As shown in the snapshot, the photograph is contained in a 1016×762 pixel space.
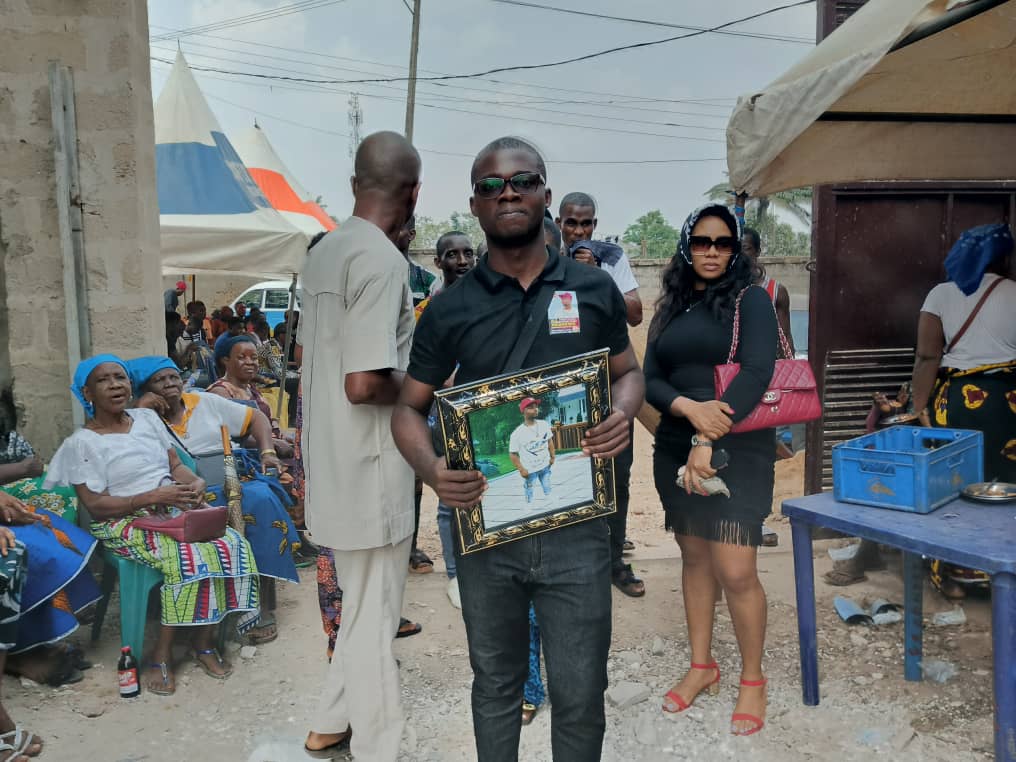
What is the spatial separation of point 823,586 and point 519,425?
319cm

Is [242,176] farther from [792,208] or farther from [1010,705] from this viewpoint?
[792,208]

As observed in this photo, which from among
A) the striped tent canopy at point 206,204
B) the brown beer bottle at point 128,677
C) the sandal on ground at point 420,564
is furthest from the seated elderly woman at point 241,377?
the striped tent canopy at point 206,204

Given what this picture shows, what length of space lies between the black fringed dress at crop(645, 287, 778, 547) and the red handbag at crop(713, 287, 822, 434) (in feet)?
0.09

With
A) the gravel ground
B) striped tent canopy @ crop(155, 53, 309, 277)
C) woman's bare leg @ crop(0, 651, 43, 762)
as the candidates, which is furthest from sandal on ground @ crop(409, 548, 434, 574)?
striped tent canopy @ crop(155, 53, 309, 277)

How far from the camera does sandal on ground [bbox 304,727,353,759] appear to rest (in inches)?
113

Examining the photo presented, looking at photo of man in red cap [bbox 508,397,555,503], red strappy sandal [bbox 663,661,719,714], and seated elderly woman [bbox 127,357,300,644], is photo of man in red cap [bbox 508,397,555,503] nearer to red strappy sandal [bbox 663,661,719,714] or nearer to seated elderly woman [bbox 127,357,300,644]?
red strappy sandal [bbox 663,661,719,714]

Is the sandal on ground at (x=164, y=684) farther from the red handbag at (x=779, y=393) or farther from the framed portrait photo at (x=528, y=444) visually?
the red handbag at (x=779, y=393)

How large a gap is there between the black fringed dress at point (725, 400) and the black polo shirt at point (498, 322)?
95cm

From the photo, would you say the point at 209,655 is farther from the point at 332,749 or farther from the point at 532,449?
the point at 532,449

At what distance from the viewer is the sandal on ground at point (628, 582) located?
4348mm

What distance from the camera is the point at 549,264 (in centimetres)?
211

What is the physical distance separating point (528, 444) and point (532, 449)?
2cm

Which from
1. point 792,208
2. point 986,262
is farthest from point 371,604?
point 792,208

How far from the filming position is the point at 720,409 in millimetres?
2822
